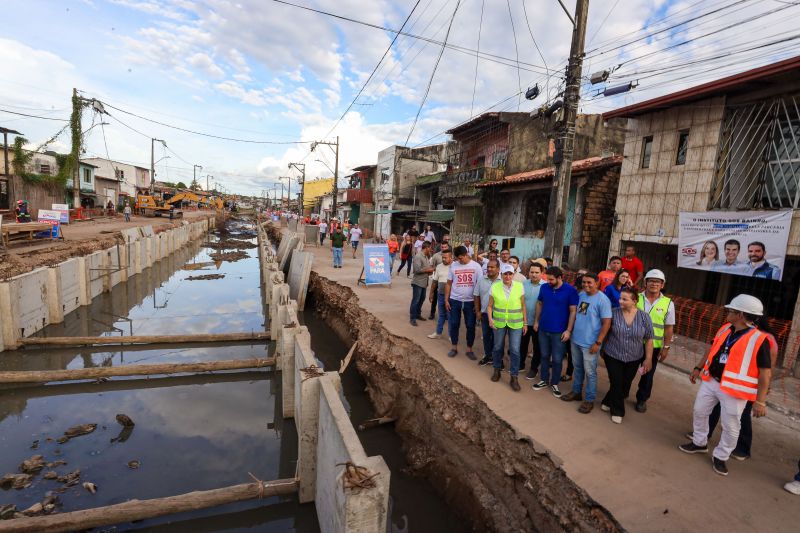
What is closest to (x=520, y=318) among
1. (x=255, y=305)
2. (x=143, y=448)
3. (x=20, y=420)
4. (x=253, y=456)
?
(x=253, y=456)

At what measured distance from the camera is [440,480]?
499 centimetres

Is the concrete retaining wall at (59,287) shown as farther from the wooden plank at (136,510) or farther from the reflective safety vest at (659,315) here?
the reflective safety vest at (659,315)

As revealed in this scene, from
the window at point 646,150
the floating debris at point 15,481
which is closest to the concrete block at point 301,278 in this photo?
the floating debris at point 15,481

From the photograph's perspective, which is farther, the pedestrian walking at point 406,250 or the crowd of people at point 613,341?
the pedestrian walking at point 406,250

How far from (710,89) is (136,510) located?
11636mm

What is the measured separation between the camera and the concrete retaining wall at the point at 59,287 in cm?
836

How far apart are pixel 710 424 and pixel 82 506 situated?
7081 millimetres

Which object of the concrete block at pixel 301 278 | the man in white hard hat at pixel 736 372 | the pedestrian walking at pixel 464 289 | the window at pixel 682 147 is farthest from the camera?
the concrete block at pixel 301 278

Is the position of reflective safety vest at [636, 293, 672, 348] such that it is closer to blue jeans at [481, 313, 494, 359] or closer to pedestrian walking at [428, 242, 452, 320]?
blue jeans at [481, 313, 494, 359]

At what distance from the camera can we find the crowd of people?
3.63m

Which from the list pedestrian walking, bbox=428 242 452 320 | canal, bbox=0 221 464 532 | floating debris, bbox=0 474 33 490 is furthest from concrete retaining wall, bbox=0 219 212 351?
pedestrian walking, bbox=428 242 452 320

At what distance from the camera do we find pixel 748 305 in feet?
11.9

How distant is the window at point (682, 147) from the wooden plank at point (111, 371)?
10.3 m

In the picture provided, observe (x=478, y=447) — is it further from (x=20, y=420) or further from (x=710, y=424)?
(x=20, y=420)
